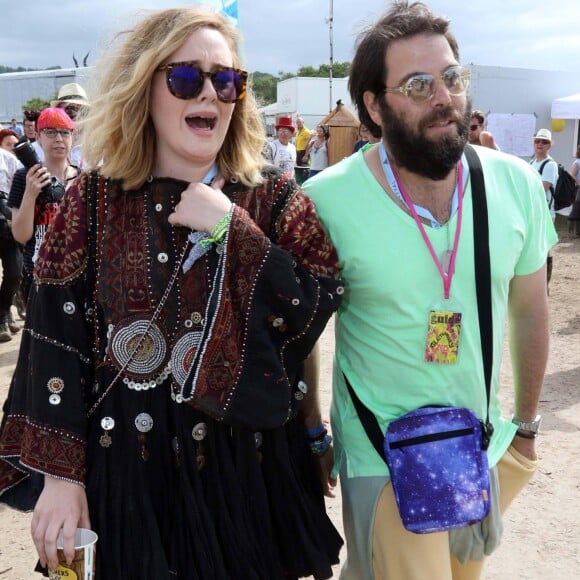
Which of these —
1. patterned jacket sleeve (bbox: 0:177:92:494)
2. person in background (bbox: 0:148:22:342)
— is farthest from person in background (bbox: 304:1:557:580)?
person in background (bbox: 0:148:22:342)

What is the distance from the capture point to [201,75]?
1743 millimetres

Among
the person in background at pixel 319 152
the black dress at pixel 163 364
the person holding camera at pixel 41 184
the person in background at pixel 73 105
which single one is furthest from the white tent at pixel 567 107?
the black dress at pixel 163 364

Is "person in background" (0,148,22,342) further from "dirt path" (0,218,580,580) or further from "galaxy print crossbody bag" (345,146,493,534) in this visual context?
"galaxy print crossbody bag" (345,146,493,534)

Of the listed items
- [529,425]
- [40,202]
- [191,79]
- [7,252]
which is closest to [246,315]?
[191,79]

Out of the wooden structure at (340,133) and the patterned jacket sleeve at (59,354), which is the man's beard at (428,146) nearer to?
the patterned jacket sleeve at (59,354)

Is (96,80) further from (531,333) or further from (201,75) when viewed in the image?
(531,333)

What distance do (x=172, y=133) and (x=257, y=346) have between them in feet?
1.96

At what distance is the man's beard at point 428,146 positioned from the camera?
195 cm

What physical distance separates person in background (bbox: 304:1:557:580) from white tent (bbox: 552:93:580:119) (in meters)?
14.1

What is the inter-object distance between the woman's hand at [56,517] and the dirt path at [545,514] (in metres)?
1.60

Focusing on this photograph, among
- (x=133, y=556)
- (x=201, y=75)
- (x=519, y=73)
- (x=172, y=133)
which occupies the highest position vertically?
(x=519, y=73)

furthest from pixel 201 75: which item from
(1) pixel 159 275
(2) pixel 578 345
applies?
(2) pixel 578 345

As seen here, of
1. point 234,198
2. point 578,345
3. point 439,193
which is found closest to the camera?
point 234,198

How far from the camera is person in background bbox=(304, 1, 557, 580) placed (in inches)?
76.3
